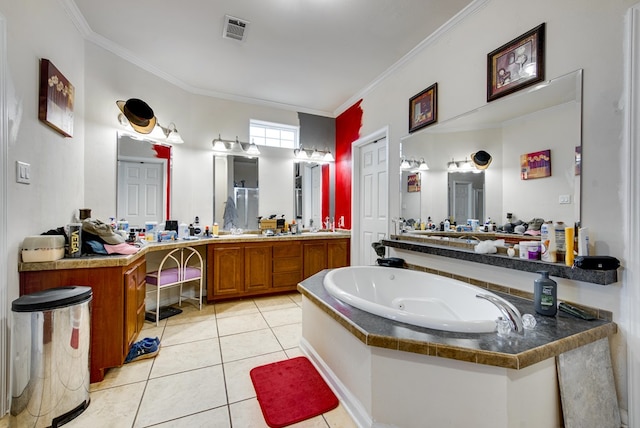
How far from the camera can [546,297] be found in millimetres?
1469

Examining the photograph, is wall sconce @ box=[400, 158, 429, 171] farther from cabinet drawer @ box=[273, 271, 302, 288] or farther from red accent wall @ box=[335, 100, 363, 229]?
cabinet drawer @ box=[273, 271, 302, 288]

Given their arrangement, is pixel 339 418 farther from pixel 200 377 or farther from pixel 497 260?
pixel 497 260

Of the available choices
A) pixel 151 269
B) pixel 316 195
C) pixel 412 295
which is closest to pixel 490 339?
pixel 412 295

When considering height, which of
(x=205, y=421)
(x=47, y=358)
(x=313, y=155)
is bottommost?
(x=205, y=421)

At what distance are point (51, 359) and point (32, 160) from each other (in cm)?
125

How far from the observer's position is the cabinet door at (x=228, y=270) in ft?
10.8

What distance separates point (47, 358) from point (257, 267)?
2.18m

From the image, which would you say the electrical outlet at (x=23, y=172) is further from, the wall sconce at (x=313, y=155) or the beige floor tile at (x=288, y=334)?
the wall sconce at (x=313, y=155)

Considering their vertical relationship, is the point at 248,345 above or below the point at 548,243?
Answer: below

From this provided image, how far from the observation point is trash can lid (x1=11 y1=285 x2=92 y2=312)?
1370 millimetres

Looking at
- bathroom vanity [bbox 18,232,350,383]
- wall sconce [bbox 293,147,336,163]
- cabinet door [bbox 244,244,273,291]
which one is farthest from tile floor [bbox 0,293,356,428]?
wall sconce [bbox 293,147,336,163]

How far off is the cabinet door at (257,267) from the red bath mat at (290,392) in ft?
5.06

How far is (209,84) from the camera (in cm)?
351

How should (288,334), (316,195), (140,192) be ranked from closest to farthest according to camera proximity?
(288,334) → (140,192) → (316,195)
